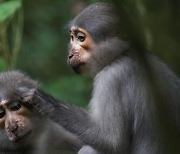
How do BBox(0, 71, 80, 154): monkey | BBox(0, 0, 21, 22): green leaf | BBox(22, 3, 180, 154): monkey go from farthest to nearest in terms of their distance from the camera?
BBox(0, 0, 21, 22): green leaf < BBox(0, 71, 80, 154): monkey < BBox(22, 3, 180, 154): monkey

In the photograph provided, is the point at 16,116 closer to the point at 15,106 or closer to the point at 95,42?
the point at 15,106

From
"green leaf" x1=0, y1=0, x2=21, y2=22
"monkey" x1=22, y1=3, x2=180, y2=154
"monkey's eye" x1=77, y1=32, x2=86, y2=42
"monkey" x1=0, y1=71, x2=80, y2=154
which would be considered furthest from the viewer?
"green leaf" x1=0, y1=0, x2=21, y2=22

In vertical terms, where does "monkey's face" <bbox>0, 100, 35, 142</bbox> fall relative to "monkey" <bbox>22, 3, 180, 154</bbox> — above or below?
below

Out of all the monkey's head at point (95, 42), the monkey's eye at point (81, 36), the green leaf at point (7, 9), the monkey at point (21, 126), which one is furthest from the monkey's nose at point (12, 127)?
the green leaf at point (7, 9)

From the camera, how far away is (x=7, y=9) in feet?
24.8

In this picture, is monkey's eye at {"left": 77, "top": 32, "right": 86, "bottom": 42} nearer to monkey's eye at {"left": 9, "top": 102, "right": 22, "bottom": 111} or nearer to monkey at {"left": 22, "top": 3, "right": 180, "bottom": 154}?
monkey at {"left": 22, "top": 3, "right": 180, "bottom": 154}

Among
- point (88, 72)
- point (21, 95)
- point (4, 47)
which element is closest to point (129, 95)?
point (88, 72)

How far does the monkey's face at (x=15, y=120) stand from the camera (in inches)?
236

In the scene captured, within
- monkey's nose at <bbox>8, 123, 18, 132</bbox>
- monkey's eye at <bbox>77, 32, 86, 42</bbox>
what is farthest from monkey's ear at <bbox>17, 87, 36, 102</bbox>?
monkey's eye at <bbox>77, 32, 86, 42</bbox>

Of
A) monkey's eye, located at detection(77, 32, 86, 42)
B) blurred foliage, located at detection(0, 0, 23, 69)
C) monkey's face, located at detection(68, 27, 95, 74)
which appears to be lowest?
blurred foliage, located at detection(0, 0, 23, 69)

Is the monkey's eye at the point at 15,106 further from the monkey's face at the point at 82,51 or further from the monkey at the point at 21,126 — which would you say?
the monkey's face at the point at 82,51

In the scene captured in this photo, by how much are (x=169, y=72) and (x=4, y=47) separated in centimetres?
304

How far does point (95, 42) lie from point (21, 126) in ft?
3.70

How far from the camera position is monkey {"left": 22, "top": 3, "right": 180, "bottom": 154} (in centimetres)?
578
